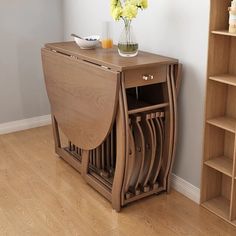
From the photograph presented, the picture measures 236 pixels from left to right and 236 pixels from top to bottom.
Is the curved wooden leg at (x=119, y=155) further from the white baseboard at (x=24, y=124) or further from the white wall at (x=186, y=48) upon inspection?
the white baseboard at (x=24, y=124)

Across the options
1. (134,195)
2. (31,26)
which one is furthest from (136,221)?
(31,26)

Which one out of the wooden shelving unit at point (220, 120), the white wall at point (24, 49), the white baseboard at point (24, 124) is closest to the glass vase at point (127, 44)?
the wooden shelving unit at point (220, 120)

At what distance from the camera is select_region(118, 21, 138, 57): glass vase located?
2.55 meters

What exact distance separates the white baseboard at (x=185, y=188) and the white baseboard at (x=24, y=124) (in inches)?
68.4

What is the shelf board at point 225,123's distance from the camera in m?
2.23

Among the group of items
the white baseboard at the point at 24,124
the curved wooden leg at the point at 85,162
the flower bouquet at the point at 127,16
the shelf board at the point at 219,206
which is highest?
the flower bouquet at the point at 127,16

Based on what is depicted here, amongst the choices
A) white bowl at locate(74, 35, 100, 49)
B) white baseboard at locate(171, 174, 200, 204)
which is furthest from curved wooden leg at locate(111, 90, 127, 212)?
white bowl at locate(74, 35, 100, 49)

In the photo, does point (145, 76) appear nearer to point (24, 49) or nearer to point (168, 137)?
point (168, 137)

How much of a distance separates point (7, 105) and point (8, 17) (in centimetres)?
82

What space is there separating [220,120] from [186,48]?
1.64 feet

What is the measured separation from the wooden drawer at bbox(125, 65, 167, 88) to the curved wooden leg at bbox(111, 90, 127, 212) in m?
0.11

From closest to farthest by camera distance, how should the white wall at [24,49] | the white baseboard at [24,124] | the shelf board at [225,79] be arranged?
1. the shelf board at [225,79]
2. the white wall at [24,49]
3. the white baseboard at [24,124]

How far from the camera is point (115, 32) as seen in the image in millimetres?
3160

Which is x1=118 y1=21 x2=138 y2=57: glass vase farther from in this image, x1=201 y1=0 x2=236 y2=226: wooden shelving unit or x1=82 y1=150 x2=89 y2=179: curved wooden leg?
x1=82 y1=150 x2=89 y2=179: curved wooden leg
